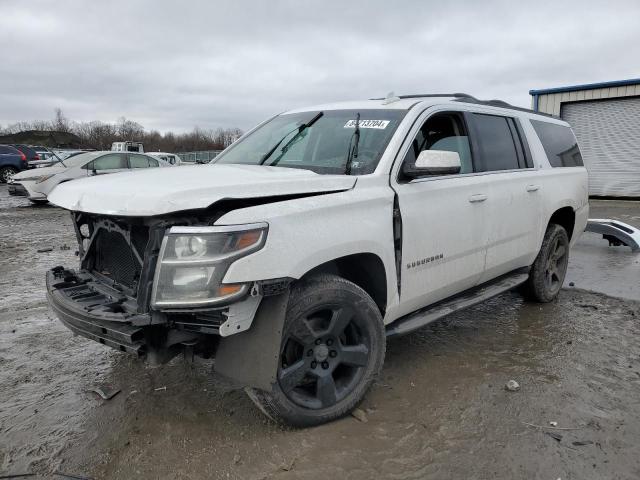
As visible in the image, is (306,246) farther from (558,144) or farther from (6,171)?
(6,171)

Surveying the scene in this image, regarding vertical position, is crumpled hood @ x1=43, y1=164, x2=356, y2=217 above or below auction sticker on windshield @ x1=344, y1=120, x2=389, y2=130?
below

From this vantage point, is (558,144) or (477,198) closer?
(477,198)

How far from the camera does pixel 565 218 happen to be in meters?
5.30

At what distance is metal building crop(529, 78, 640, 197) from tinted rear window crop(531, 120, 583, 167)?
12.1m

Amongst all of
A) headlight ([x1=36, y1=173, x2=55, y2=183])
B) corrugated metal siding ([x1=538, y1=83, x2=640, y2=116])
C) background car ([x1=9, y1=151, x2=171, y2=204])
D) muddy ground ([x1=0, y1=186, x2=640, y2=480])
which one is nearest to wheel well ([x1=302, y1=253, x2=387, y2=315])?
muddy ground ([x1=0, y1=186, x2=640, y2=480])

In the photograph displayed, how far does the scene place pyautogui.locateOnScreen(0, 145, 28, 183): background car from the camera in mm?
22000

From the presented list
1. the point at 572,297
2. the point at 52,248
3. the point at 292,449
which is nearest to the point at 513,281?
the point at 572,297

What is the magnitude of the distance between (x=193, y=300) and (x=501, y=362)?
2526mm

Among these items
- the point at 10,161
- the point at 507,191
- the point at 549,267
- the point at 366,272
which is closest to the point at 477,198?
the point at 507,191

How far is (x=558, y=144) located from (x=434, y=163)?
279 cm

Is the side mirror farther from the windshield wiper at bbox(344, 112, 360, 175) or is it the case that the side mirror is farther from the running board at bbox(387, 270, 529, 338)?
the running board at bbox(387, 270, 529, 338)

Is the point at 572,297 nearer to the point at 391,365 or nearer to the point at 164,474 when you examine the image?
the point at 391,365

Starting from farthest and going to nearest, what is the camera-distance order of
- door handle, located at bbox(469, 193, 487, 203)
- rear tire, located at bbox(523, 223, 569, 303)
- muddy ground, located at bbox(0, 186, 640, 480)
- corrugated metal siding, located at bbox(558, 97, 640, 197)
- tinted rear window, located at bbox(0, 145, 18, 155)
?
tinted rear window, located at bbox(0, 145, 18, 155) < corrugated metal siding, located at bbox(558, 97, 640, 197) < rear tire, located at bbox(523, 223, 569, 303) < door handle, located at bbox(469, 193, 487, 203) < muddy ground, located at bbox(0, 186, 640, 480)

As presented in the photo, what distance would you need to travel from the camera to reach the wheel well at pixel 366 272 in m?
2.96
